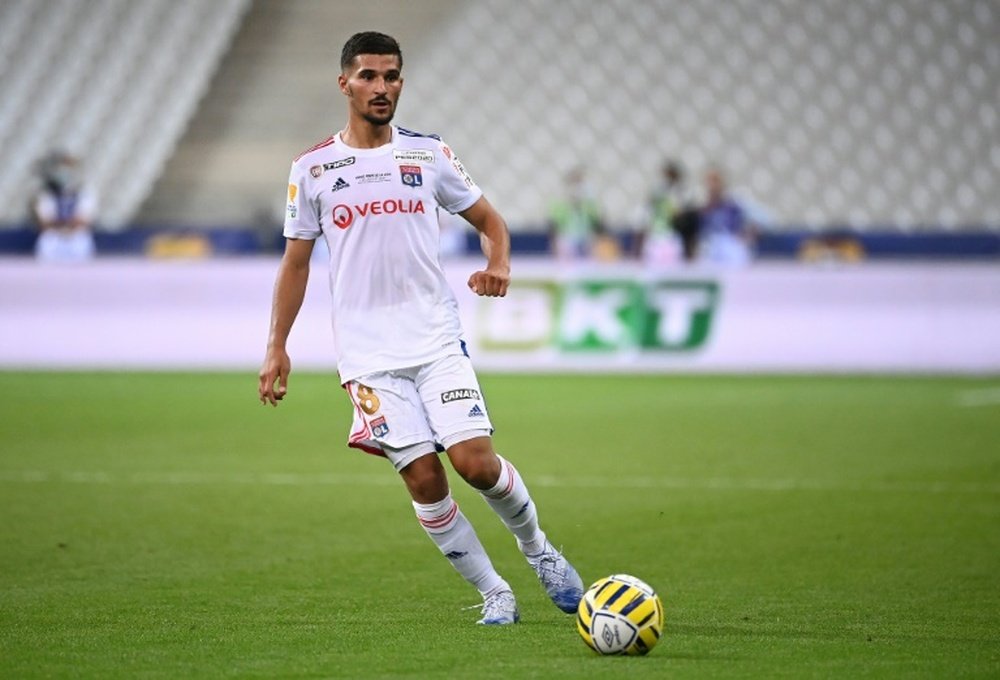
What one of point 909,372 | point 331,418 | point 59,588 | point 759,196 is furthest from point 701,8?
point 59,588

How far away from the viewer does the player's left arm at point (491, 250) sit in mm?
6641

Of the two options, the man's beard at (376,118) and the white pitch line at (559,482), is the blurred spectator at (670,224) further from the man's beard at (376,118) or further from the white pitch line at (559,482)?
the man's beard at (376,118)

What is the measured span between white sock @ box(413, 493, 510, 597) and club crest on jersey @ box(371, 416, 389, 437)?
0.36 m

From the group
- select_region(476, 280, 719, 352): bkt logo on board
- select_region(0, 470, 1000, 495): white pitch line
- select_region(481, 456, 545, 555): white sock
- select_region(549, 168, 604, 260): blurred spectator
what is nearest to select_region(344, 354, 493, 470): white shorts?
select_region(481, 456, 545, 555): white sock

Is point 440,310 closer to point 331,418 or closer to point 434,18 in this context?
point 331,418

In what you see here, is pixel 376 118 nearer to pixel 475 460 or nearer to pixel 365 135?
pixel 365 135

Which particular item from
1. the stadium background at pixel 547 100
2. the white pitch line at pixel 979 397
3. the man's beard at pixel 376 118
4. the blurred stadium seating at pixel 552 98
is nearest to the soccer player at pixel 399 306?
the man's beard at pixel 376 118

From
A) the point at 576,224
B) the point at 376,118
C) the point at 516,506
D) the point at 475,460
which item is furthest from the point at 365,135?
the point at 576,224

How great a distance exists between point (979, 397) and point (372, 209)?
1233 centimetres

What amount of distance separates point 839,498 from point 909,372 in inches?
390

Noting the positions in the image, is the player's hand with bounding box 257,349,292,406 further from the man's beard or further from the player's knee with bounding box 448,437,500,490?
the man's beard

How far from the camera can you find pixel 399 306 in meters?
6.82

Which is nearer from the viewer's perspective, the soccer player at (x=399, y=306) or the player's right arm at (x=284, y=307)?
the soccer player at (x=399, y=306)

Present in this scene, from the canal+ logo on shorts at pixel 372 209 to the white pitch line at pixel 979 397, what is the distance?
36.8ft
